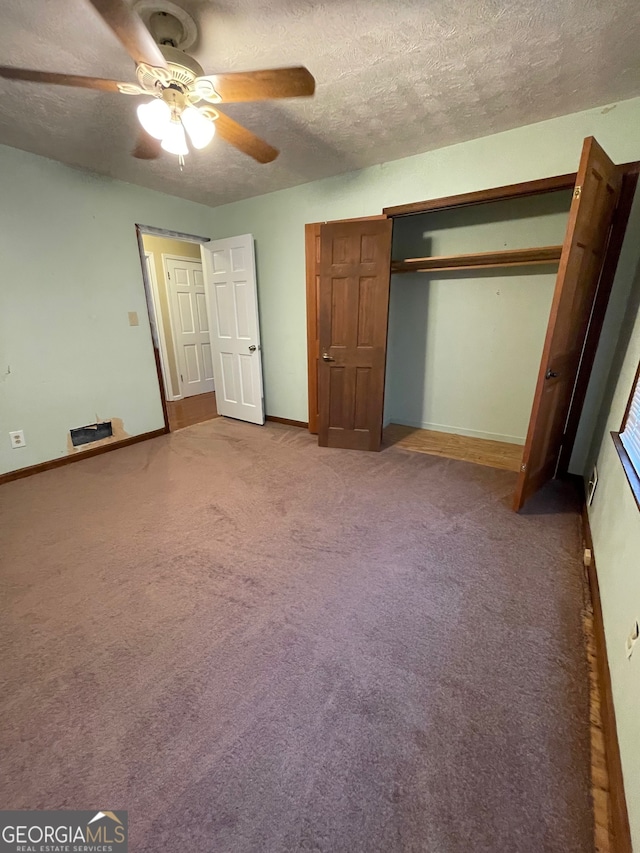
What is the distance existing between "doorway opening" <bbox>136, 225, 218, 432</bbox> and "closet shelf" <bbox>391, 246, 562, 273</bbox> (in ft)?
9.97

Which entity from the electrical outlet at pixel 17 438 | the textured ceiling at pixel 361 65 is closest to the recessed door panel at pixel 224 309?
the textured ceiling at pixel 361 65

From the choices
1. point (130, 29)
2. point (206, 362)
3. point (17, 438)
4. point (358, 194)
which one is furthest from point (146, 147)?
point (206, 362)

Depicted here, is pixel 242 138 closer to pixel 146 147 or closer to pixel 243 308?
pixel 146 147

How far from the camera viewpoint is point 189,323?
5.46m

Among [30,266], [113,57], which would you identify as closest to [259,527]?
[113,57]

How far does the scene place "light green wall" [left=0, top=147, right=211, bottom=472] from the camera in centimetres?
265

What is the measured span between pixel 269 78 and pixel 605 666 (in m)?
2.60

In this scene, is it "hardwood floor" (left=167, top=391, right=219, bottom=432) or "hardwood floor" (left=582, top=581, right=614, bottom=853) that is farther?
"hardwood floor" (left=167, top=391, right=219, bottom=432)

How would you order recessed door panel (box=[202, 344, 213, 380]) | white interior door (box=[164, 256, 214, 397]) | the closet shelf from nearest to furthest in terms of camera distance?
the closet shelf
white interior door (box=[164, 256, 214, 397])
recessed door panel (box=[202, 344, 213, 380])

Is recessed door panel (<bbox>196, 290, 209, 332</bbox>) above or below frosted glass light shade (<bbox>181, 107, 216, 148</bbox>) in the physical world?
below

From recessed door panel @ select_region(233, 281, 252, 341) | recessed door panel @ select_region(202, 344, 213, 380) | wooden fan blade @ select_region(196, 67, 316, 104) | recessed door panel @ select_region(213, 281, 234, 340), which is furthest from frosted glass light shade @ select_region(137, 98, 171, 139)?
recessed door panel @ select_region(202, 344, 213, 380)

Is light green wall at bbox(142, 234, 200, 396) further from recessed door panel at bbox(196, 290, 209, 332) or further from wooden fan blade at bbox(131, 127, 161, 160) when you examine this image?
wooden fan blade at bbox(131, 127, 161, 160)

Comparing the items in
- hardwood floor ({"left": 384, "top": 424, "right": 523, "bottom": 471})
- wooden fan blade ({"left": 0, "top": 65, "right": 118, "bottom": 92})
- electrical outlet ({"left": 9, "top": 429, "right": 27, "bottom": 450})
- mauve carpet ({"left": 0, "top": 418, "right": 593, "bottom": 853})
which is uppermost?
wooden fan blade ({"left": 0, "top": 65, "right": 118, "bottom": 92})

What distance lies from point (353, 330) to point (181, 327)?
11.1ft
